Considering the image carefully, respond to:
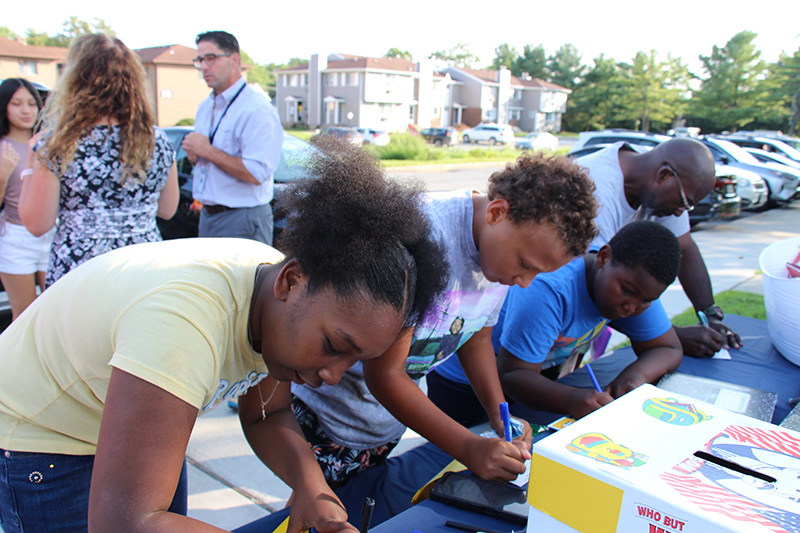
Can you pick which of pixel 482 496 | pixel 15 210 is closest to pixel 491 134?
pixel 15 210

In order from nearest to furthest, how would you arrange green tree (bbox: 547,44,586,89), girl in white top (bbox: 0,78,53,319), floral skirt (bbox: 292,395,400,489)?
floral skirt (bbox: 292,395,400,489) → girl in white top (bbox: 0,78,53,319) → green tree (bbox: 547,44,586,89)

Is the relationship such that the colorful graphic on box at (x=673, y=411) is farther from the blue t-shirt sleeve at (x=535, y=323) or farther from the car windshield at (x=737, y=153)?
the car windshield at (x=737, y=153)

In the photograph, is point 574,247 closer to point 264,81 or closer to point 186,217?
point 186,217

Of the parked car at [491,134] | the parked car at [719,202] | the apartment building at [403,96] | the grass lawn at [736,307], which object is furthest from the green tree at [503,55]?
the grass lawn at [736,307]

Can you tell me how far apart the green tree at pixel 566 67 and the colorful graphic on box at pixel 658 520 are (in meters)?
69.8

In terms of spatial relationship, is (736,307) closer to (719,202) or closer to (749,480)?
(749,480)

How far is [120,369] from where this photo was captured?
813mm

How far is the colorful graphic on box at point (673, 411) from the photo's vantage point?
1131 millimetres

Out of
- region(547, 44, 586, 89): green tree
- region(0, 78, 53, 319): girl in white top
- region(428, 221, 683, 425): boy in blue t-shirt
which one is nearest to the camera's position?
region(428, 221, 683, 425): boy in blue t-shirt

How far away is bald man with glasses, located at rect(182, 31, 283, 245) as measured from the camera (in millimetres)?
3266

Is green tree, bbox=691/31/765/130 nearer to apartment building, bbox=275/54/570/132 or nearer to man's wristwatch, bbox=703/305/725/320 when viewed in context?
apartment building, bbox=275/54/570/132

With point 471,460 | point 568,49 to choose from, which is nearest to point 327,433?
point 471,460

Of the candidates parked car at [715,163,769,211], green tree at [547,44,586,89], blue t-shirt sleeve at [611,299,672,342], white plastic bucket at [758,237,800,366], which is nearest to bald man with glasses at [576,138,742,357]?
white plastic bucket at [758,237,800,366]

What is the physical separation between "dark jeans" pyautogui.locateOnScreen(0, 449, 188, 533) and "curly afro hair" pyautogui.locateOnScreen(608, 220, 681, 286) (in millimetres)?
1752
